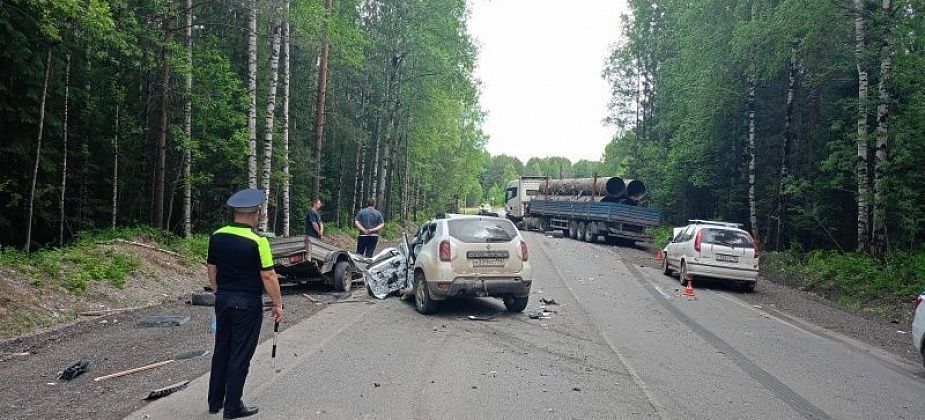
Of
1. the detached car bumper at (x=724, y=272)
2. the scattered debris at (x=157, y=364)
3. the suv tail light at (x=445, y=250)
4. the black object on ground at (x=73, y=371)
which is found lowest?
the scattered debris at (x=157, y=364)

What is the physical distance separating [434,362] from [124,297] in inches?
269

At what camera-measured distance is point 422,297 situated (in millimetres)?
10961

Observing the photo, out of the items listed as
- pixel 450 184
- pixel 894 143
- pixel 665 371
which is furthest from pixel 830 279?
pixel 450 184

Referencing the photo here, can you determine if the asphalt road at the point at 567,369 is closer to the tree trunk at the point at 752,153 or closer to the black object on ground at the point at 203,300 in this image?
the black object on ground at the point at 203,300

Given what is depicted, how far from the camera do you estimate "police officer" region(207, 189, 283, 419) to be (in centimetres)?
532

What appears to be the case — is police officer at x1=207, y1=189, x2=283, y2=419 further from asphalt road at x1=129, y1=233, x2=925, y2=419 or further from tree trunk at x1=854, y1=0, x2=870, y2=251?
tree trunk at x1=854, y1=0, x2=870, y2=251

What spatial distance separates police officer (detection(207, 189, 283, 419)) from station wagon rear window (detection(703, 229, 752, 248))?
1307 centimetres

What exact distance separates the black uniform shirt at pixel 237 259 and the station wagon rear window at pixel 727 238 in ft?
43.0

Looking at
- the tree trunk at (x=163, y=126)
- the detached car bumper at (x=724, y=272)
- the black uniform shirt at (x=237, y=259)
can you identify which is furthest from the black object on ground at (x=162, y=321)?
the detached car bumper at (x=724, y=272)

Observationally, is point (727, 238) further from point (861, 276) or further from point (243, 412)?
point (243, 412)

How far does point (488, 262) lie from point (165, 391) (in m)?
5.73

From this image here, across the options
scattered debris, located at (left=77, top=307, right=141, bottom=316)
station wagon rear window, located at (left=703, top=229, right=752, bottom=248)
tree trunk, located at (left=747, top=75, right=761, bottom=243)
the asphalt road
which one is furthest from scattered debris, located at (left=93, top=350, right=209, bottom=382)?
tree trunk, located at (left=747, top=75, right=761, bottom=243)

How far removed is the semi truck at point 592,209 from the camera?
29.1 metres

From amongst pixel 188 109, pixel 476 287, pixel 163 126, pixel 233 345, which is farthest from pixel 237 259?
pixel 188 109
